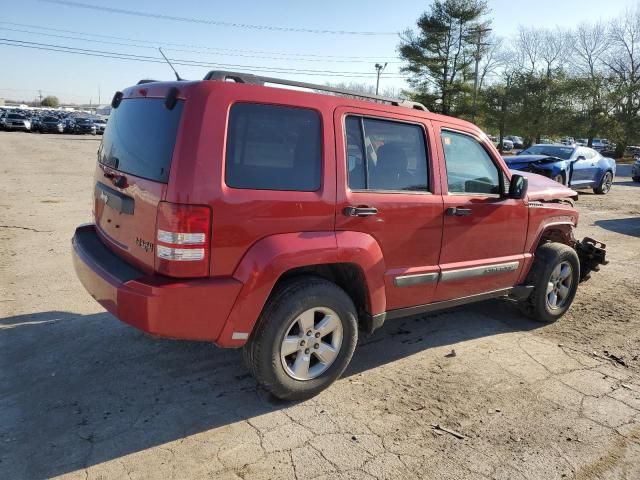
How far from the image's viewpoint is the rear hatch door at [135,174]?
2881mm

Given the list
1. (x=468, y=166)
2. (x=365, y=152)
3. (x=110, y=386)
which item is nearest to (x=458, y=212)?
(x=468, y=166)

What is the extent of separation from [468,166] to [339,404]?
2.16 m

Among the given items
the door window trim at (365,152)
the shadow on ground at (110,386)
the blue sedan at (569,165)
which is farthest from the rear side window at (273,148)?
the blue sedan at (569,165)

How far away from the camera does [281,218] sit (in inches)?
118

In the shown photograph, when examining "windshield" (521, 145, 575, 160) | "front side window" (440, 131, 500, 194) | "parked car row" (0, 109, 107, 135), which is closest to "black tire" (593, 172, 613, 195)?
"windshield" (521, 145, 575, 160)

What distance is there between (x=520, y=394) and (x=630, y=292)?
3465mm

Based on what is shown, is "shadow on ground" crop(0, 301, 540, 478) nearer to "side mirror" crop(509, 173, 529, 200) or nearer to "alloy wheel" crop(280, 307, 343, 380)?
"alloy wheel" crop(280, 307, 343, 380)

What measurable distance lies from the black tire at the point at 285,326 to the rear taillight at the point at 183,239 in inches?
20.8

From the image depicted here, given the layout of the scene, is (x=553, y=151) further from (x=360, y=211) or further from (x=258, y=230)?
(x=258, y=230)

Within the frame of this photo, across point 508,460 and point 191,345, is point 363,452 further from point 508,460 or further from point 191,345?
point 191,345

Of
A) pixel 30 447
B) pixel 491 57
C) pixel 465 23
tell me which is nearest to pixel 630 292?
pixel 30 447

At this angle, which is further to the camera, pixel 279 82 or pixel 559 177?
pixel 559 177

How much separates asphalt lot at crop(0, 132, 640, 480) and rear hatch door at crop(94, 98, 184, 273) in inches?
37.8

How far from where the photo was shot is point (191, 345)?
4074 mm
